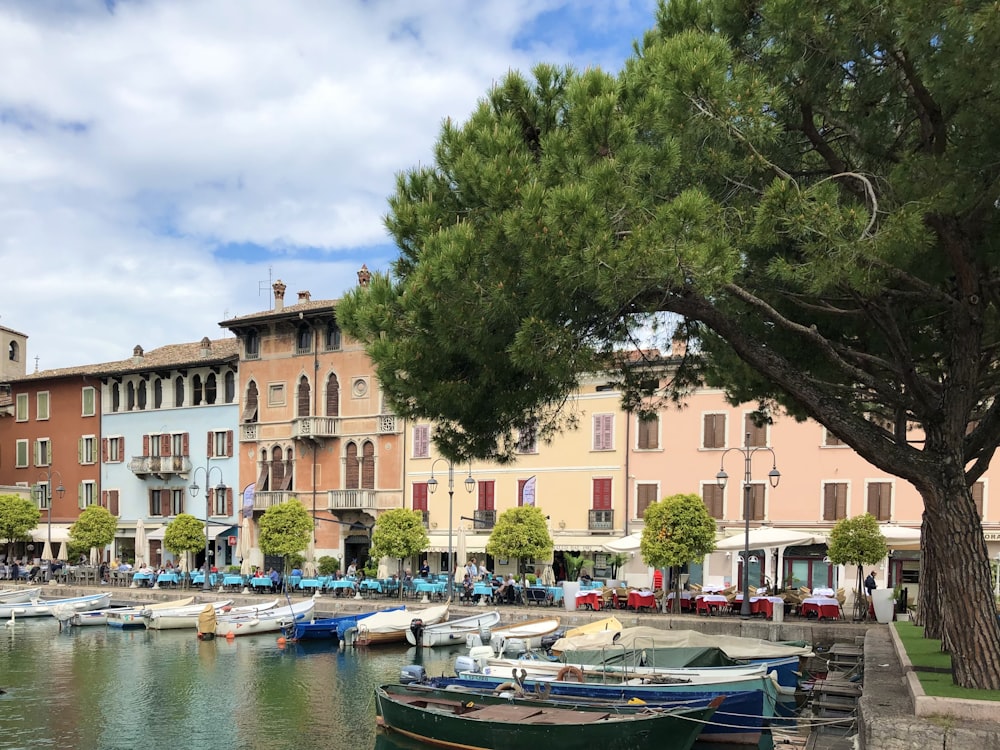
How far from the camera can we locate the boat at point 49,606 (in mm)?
40875

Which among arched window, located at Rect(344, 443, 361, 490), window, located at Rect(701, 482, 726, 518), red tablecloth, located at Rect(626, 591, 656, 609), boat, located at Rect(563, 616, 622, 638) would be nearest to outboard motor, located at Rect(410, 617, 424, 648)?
red tablecloth, located at Rect(626, 591, 656, 609)

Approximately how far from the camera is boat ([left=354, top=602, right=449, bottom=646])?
31766mm

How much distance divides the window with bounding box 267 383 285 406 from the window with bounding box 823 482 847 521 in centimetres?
2640

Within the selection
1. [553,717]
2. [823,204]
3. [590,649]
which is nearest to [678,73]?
[823,204]

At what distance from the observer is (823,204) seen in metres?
11.8


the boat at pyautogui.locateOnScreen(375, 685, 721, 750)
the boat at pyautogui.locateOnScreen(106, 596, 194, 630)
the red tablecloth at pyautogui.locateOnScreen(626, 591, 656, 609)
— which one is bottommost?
the boat at pyautogui.locateOnScreen(106, 596, 194, 630)

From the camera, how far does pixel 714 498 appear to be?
1578 inches

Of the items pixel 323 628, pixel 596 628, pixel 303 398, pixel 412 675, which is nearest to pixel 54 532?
pixel 303 398

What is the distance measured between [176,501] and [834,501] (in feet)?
110

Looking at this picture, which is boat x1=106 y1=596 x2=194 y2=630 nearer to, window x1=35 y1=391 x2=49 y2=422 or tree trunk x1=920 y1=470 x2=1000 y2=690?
window x1=35 y1=391 x2=49 y2=422

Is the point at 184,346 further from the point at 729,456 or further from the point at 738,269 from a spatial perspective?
the point at 738,269

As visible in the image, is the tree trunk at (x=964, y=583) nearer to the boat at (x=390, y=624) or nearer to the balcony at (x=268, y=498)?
the boat at (x=390, y=624)

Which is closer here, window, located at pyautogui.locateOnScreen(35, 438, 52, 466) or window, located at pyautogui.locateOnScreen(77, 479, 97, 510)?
window, located at pyautogui.locateOnScreen(77, 479, 97, 510)

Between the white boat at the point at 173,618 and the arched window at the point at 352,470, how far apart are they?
12306 mm
